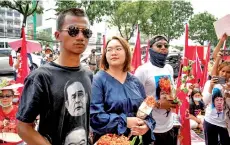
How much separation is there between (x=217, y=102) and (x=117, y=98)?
5.24ft

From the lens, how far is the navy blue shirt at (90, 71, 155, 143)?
218 cm

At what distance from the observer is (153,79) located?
3072mm

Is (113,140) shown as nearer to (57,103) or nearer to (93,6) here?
(57,103)

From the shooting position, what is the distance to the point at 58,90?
4.81 feet

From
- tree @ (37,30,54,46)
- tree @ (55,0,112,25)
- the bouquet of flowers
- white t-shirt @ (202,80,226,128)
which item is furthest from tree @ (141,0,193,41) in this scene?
the bouquet of flowers

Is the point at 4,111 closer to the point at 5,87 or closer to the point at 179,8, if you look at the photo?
the point at 5,87

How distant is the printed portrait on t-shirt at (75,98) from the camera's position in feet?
4.95

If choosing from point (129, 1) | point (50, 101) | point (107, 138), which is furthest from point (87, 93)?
point (129, 1)

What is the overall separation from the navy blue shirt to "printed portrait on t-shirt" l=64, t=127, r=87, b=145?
568 millimetres

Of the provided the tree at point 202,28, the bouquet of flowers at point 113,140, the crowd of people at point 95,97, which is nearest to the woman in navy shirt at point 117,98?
the crowd of people at point 95,97

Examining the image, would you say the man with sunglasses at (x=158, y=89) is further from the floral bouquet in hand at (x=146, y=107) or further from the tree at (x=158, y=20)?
the tree at (x=158, y=20)

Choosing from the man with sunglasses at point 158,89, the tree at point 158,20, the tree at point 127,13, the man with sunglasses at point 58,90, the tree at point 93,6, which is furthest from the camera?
the tree at point 158,20

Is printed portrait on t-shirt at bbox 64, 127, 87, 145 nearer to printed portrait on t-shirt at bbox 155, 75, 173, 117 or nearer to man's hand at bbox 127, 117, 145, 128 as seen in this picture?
man's hand at bbox 127, 117, 145, 128

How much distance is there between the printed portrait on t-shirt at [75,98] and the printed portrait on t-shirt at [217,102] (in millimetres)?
2166
